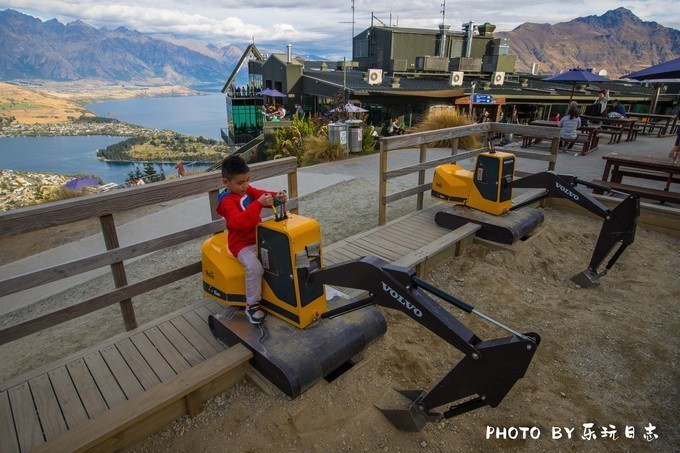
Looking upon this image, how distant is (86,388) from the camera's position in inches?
108

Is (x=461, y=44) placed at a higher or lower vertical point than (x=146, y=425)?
higher

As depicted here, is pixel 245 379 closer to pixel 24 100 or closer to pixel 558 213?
pixel 558 213

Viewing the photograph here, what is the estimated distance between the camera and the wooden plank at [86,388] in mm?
2572

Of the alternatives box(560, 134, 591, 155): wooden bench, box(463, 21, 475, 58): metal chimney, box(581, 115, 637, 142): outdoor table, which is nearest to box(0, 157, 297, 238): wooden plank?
box(560, 134, 591, 155): wooden bench

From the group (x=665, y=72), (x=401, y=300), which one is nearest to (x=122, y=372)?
(x=401, y=300)

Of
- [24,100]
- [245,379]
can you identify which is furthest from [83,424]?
[24,100]

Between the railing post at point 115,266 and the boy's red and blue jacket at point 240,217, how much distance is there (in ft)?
2.81

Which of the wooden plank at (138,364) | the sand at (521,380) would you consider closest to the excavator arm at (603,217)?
the sand at (521,380)

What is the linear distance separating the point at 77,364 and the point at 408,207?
572cm

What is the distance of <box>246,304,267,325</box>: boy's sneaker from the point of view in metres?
3.14

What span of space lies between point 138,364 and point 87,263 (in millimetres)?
852

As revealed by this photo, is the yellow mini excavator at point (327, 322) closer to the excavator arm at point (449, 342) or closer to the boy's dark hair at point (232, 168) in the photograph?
the excavator arm at point (449, 342)

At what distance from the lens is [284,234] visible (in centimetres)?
285

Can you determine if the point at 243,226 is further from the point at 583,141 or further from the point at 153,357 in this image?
the point at 583,141
